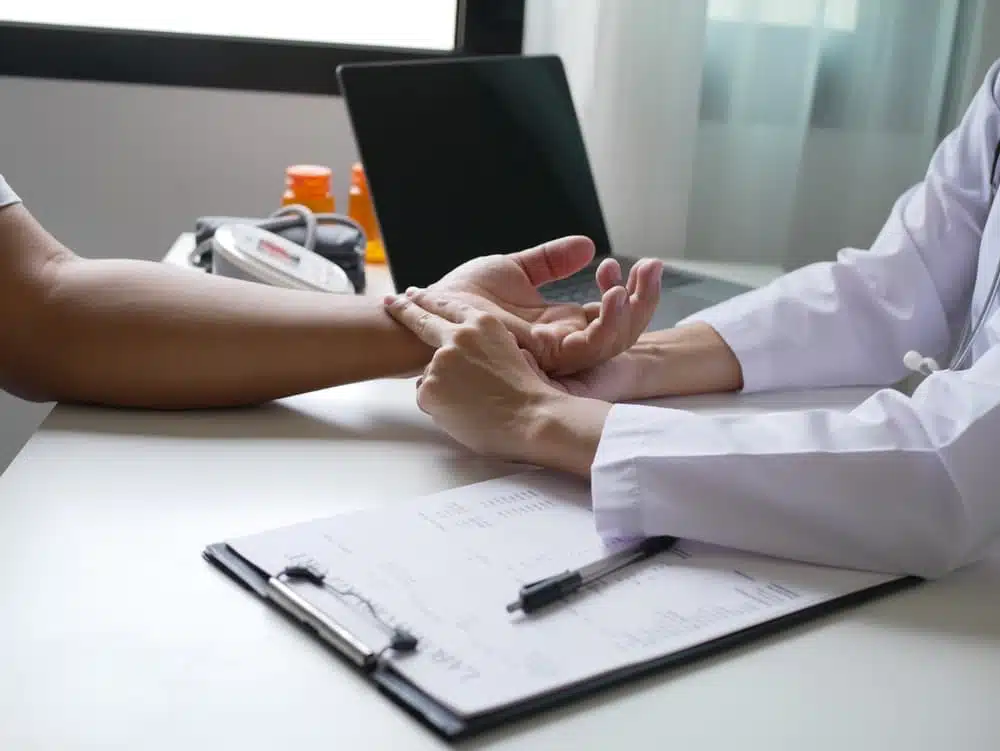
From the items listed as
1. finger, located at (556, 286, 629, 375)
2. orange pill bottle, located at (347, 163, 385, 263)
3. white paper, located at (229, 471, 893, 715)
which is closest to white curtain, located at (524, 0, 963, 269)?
orange pill bottle, located at (347, 163, 385, 263)

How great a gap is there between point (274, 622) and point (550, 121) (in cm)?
96

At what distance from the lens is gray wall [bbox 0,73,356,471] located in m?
1.75

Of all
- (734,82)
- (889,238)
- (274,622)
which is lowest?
(274,622)

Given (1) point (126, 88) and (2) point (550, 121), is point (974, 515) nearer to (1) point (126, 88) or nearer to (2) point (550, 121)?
(2) point (550, 121)

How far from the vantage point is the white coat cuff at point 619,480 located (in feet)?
2.52

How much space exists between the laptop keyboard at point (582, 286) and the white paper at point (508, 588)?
515 mm

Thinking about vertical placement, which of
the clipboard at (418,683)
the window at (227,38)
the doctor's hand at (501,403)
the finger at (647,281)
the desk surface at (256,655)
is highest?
the window at (227,38)

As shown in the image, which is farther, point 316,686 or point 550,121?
point 550,121

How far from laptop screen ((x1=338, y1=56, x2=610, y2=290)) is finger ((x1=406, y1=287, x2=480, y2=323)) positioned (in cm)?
24

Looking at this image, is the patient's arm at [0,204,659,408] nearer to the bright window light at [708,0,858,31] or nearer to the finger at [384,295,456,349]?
the finger at [384,295,456,349]

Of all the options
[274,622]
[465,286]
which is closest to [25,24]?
[465,286]

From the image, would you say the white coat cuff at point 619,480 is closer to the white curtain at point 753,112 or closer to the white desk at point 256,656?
the white desk at point 256,656

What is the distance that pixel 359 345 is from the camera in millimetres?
1022

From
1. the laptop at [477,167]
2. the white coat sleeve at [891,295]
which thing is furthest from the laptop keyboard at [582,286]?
the white coat sleeve at [891,295]
